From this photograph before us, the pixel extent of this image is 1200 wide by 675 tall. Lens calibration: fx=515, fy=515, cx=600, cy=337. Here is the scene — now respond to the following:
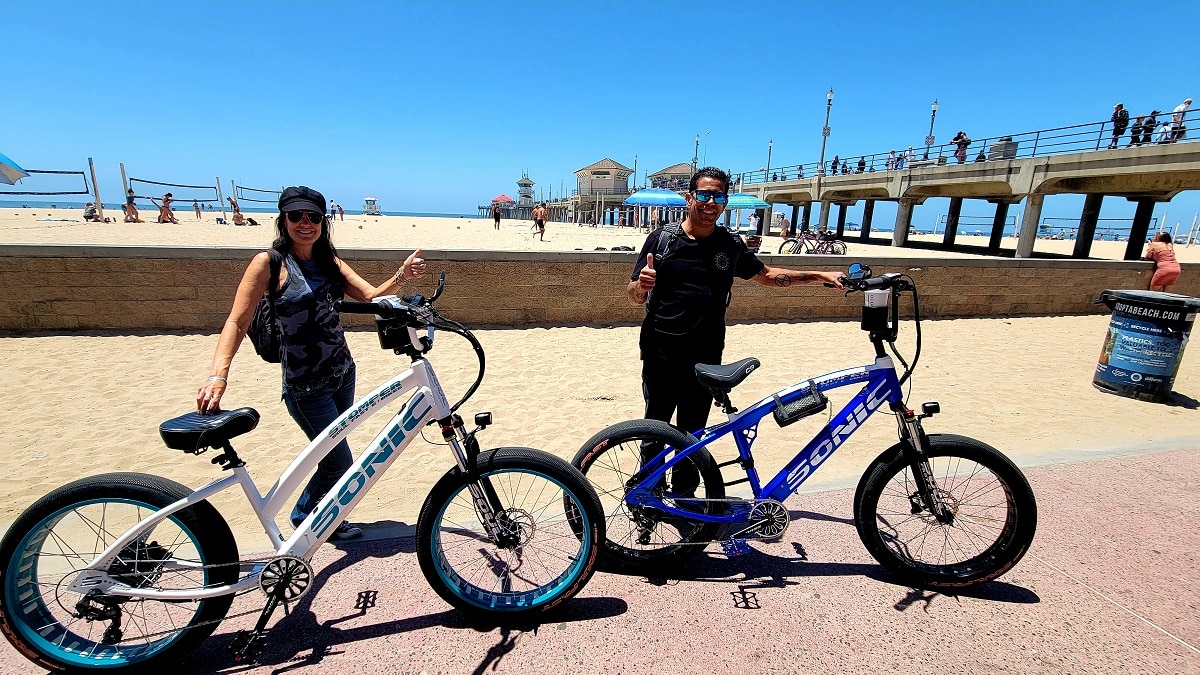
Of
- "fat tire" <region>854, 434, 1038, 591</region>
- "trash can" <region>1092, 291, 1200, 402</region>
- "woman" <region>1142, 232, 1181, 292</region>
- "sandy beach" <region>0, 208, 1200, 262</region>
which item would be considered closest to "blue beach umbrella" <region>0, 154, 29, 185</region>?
"sandy beach" <region>0, 208, 1200, 262</region>

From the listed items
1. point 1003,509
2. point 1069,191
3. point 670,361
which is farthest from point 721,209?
point 1069,191

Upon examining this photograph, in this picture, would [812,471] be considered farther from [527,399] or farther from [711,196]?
[527,399]

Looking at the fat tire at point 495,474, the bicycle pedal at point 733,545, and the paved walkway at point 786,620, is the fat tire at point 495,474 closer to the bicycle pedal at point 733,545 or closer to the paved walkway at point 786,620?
the paved walkway at point 786,620

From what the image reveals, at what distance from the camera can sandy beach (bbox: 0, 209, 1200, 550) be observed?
3.81m

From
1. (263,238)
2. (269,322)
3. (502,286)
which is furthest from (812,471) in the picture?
(263,238)

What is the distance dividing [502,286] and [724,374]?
6141mm

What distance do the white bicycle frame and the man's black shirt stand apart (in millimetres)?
1241

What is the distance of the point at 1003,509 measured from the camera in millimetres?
2738

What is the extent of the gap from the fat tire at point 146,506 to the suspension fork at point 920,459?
9.61 feet

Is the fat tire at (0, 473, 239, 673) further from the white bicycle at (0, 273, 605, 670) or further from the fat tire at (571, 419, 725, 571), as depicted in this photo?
the fat tire at (571, 419, 725, 571)

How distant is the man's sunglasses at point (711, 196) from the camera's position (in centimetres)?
260

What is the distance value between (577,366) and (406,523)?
3466 millimetres

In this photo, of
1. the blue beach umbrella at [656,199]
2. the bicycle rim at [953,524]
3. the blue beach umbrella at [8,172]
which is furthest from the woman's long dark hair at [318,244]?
the blue beach umbrella at [8,172]

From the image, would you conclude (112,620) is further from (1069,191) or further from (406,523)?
(1069,191)
